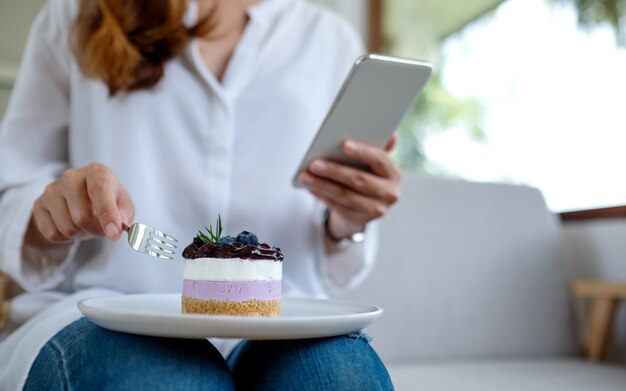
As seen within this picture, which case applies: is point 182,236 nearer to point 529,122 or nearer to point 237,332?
point 237,332

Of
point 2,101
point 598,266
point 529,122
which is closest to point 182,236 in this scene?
point 598,266

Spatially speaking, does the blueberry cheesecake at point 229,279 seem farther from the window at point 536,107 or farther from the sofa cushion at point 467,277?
the window at point 536,107

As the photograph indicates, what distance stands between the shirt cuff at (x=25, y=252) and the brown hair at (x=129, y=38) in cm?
24

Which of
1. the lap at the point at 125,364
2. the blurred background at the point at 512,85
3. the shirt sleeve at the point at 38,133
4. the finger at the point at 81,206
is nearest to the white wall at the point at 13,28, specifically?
the blurred background at the point at 512,85

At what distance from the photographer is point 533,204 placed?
1.85 m

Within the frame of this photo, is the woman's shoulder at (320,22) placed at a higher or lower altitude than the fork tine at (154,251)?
higher

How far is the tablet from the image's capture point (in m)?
0.86

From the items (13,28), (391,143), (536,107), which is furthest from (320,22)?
(13,28)

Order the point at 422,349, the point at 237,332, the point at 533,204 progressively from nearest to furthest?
the point at 237,332
the point at 422,349
the point at 533,204

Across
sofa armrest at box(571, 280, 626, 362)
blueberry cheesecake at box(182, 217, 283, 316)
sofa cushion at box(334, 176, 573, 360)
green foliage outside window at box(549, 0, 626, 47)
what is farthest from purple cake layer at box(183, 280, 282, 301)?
green foliage outside window at box(549, 0, 626, 47)

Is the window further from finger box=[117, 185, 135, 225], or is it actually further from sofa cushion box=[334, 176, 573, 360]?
finger box=[117, 185, 135, 225]

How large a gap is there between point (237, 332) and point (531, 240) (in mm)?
1466

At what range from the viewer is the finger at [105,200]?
0.65 meters

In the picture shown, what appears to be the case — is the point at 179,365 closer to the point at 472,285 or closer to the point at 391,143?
the point at 391,143
